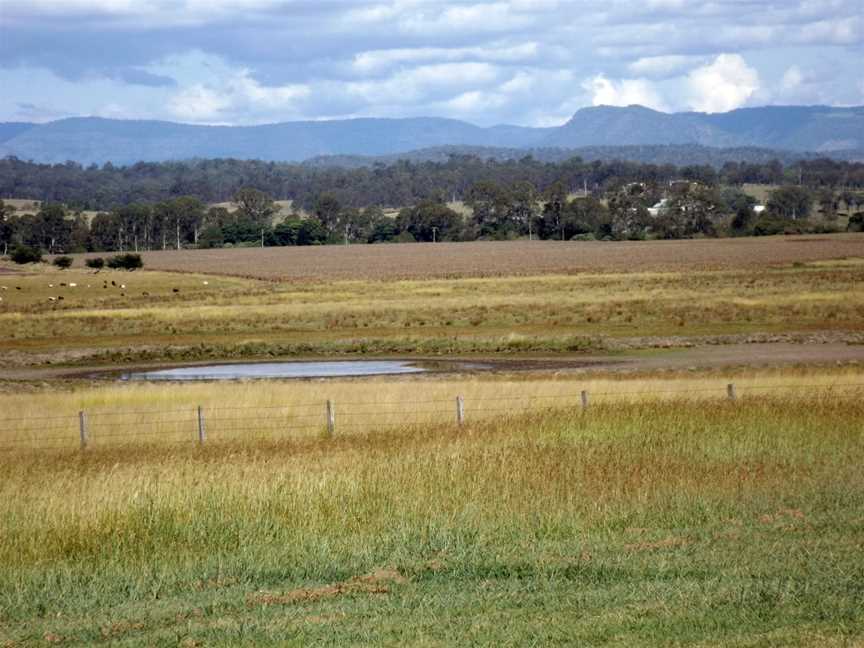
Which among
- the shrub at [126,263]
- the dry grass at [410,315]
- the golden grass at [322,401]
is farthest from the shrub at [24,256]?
the golden grass at [322,401]

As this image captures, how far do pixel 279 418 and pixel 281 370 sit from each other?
15.7 m

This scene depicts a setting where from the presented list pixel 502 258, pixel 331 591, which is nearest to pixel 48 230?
pixel 502 258

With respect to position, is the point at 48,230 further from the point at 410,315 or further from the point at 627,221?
the point at 410,315

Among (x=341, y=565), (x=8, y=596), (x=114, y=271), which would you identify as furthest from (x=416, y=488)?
(x=114, y=271)

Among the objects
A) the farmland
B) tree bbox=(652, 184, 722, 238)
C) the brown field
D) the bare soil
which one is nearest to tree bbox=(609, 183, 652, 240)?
tree bbox=(652, 184, 722, 238)

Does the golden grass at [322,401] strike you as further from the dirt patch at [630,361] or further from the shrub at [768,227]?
the shrub at [768,227]

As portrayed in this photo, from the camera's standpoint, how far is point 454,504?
17188mm

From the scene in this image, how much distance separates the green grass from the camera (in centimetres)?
1102

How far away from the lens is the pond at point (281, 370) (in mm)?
43656

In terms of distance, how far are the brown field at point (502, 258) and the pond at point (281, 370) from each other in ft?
217

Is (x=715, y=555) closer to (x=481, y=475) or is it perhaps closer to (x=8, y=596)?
(x=481, y=475)

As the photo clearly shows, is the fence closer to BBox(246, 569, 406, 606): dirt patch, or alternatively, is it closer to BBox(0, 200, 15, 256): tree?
BBox(246, 569, 406, 606): dirt patch

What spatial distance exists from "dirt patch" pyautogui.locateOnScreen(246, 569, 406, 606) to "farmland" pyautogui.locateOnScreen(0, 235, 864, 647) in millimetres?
46

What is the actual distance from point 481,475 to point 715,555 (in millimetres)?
5785
